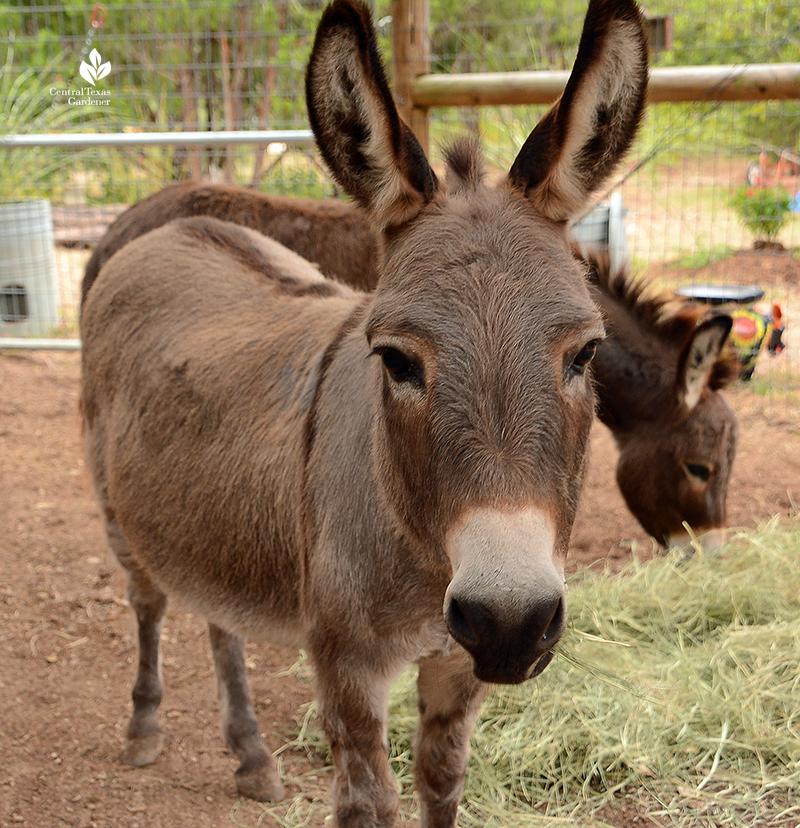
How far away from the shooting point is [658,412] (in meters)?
4.05

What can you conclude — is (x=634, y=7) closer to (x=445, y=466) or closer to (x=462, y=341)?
(x=462, y=341)

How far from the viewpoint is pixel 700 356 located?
3.88 m

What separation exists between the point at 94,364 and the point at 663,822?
2.50 m

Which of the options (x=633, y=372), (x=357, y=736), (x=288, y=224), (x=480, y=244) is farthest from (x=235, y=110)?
(x=357, y=736)

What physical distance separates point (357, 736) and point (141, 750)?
141 centimetres

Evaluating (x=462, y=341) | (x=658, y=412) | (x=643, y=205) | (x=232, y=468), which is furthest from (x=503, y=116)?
(x=462, y=341)

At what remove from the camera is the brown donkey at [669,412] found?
393cm

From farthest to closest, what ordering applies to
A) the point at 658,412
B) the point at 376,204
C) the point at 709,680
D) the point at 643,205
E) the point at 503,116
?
the point at 643,205 < the point at 503,116 < the point at 658,412 < the point at 709,680 < the point at 376,204

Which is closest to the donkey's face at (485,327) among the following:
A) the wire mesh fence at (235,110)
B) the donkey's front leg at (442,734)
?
the donkey's front leg at (442,734)

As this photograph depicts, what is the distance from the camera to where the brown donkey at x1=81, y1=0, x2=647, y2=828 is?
1.50 metres

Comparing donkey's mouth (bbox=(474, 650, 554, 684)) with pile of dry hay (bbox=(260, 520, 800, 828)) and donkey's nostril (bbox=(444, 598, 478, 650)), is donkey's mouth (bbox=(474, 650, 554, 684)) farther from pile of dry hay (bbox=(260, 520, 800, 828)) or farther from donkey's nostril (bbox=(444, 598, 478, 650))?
pile of dry hay (bbox=(260, 520, 800, 828))

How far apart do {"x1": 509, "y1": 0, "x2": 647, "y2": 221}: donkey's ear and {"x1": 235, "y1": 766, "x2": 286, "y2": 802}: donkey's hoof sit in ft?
7.12

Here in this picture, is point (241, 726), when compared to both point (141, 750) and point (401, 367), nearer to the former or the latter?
point (141, 750)

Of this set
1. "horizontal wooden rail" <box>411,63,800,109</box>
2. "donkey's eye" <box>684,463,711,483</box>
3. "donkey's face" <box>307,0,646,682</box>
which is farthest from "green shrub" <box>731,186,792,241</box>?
"donkey's face" <box>307,0,646,682</box>
